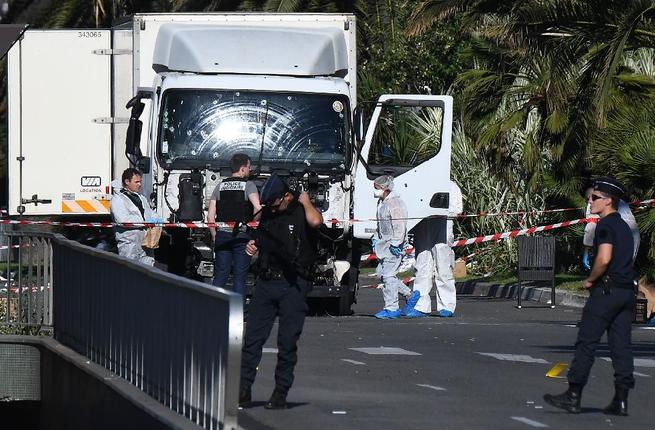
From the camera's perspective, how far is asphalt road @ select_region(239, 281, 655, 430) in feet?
33.7

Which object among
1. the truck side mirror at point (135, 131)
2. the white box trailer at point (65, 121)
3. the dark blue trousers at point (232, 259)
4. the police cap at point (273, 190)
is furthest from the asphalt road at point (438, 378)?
the white box trailer at point (65, 121)

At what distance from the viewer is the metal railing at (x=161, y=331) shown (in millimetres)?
7523

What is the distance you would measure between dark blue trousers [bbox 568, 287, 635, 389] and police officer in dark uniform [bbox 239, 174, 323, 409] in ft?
6.18

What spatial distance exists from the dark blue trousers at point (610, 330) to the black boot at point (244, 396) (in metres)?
2.17

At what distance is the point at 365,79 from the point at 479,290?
8.54 meters

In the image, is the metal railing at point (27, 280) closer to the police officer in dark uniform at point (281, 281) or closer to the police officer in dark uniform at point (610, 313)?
the police officer in dark uniform at point (281, 281)

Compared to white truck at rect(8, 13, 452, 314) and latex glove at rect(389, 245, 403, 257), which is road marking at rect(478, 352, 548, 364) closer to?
white truck at rect(8, 13, 452, 314)

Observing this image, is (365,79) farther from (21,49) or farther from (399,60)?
(21,49)

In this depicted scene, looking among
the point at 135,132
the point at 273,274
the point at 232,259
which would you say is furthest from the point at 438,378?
the point at 135,132

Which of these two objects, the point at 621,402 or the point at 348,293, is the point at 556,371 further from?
the point at 348,293

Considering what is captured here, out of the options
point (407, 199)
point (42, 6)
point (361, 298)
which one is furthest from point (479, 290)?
point (42, 6)

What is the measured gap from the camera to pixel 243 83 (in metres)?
18.6

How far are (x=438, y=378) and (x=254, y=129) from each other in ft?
21.2

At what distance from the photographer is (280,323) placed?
34.2 feet
